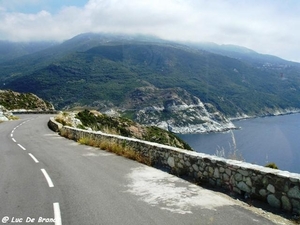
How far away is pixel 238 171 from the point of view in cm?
721

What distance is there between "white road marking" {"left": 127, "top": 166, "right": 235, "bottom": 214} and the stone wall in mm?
443

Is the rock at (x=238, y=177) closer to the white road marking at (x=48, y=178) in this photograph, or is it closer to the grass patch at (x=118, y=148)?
the grass patch at (x=118, y=148)

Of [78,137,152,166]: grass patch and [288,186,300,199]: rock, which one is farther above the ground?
[288,186,300,199]: rock

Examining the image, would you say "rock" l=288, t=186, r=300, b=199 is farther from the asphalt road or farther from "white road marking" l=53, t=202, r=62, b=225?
"white road marking" l=53, t=202, r=62, b=225

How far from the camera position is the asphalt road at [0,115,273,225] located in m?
5.90

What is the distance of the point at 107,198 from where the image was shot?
23.8ft

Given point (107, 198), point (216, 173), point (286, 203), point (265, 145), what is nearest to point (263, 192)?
point (286, 203)

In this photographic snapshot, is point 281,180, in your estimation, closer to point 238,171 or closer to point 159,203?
point 238,171

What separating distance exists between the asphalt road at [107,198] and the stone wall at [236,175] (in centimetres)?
47

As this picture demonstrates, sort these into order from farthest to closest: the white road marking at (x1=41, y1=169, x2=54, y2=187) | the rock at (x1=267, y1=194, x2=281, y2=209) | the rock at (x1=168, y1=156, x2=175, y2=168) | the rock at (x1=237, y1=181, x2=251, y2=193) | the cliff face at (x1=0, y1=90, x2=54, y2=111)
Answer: the cliff face at (x1=0, y1=90, x2=54, y2=111)
the rock at (x1=168, y1=156, x2=175, y2=168)
the white road marking at (x1=41, y1=169, x2=54, y2=187)
the rock at (x1=237, y1=181, x2=251, y2=193)
the rock at (x1=267, y1=194, x2=281, y2=209)

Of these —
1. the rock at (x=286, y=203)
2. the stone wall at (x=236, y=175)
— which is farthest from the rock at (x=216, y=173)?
the rock at (x=286, y=203)

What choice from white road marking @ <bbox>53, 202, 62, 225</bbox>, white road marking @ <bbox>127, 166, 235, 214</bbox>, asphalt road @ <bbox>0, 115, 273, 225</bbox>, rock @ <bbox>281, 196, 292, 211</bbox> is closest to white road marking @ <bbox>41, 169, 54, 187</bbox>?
asphalt road @ <bbox>0, 115, 273, 225</bbox>

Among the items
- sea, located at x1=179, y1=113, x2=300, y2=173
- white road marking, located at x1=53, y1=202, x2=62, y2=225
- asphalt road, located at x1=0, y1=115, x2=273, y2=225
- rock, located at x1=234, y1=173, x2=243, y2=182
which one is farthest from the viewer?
sea, located at x1=179, y1=113, x2=300, y2=173

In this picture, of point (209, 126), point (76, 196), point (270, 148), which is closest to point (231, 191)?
point (76, 196)
